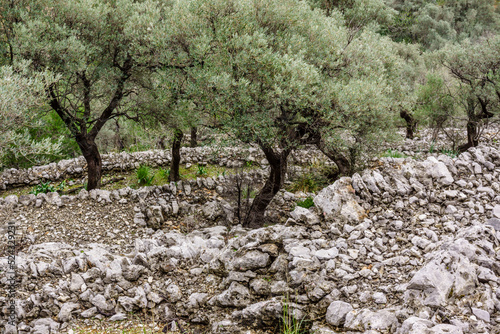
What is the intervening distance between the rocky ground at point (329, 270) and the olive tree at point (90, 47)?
209 inches

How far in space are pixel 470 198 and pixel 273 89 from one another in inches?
229

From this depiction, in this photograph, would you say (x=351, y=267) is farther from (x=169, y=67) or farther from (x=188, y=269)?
(x=169, y=67)

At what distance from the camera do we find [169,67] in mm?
11797

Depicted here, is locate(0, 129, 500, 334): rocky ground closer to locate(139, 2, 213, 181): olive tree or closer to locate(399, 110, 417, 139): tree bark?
locate(139, 2, 213, 181): olive tree

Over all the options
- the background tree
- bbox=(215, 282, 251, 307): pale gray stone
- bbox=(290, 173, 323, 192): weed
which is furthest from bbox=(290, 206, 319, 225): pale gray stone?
the background tree

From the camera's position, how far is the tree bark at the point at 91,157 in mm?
13500

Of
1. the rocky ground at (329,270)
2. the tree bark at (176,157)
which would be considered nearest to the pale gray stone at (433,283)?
the rocky ground at (329,270)

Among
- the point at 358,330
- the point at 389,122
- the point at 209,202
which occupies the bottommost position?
the point at 209,202

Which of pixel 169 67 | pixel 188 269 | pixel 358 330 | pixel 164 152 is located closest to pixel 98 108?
pixel 164 152

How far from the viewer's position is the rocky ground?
17.9 feet

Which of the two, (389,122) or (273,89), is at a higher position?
(273,89)

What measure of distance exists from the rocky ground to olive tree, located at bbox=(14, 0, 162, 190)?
5.32m

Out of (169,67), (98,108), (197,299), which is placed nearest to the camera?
(197,299)

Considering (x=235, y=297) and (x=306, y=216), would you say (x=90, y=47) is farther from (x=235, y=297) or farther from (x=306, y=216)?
(x=235, y=297)
